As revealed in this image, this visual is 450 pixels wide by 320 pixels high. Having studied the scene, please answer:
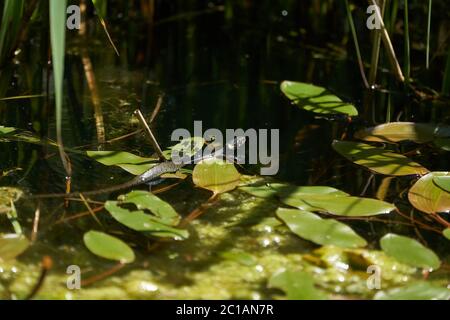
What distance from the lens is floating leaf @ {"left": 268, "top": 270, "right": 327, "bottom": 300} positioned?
0.88 m

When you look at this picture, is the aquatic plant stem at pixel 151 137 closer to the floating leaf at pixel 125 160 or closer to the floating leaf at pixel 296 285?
the floating leaf at pixel 125 160

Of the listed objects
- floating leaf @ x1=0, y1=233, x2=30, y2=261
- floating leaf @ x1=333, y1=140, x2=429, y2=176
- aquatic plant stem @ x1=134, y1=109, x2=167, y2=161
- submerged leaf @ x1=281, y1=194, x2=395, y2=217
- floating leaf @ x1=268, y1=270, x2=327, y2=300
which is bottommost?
floating leaf @ x1=268, y1=270, x2=327, y2=300

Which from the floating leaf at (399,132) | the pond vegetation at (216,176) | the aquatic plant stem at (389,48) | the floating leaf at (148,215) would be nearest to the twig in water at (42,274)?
the pond vegetation at (216,176)

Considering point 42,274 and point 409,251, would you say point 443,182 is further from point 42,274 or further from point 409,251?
point 42,274

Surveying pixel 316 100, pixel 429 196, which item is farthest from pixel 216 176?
pixel 316 100

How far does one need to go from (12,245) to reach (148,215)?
7.7 inches

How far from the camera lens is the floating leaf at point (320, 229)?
3.26 ft

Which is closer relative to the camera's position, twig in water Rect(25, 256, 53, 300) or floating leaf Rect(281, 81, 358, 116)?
twig in water Rect(25, 256, 53, 300)

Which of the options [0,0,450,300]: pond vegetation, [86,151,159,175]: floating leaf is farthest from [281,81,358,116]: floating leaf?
[86,151,159,175]: floating leaf

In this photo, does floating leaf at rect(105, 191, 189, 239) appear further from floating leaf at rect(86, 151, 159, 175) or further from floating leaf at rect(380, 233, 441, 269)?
floating leaf at rect(380, 233, 441, 269)

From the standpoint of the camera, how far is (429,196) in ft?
3.75

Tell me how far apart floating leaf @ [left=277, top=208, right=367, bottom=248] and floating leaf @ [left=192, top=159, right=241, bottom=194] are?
14 centimetres

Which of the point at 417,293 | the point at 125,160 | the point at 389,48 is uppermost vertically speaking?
the point at 389,48
